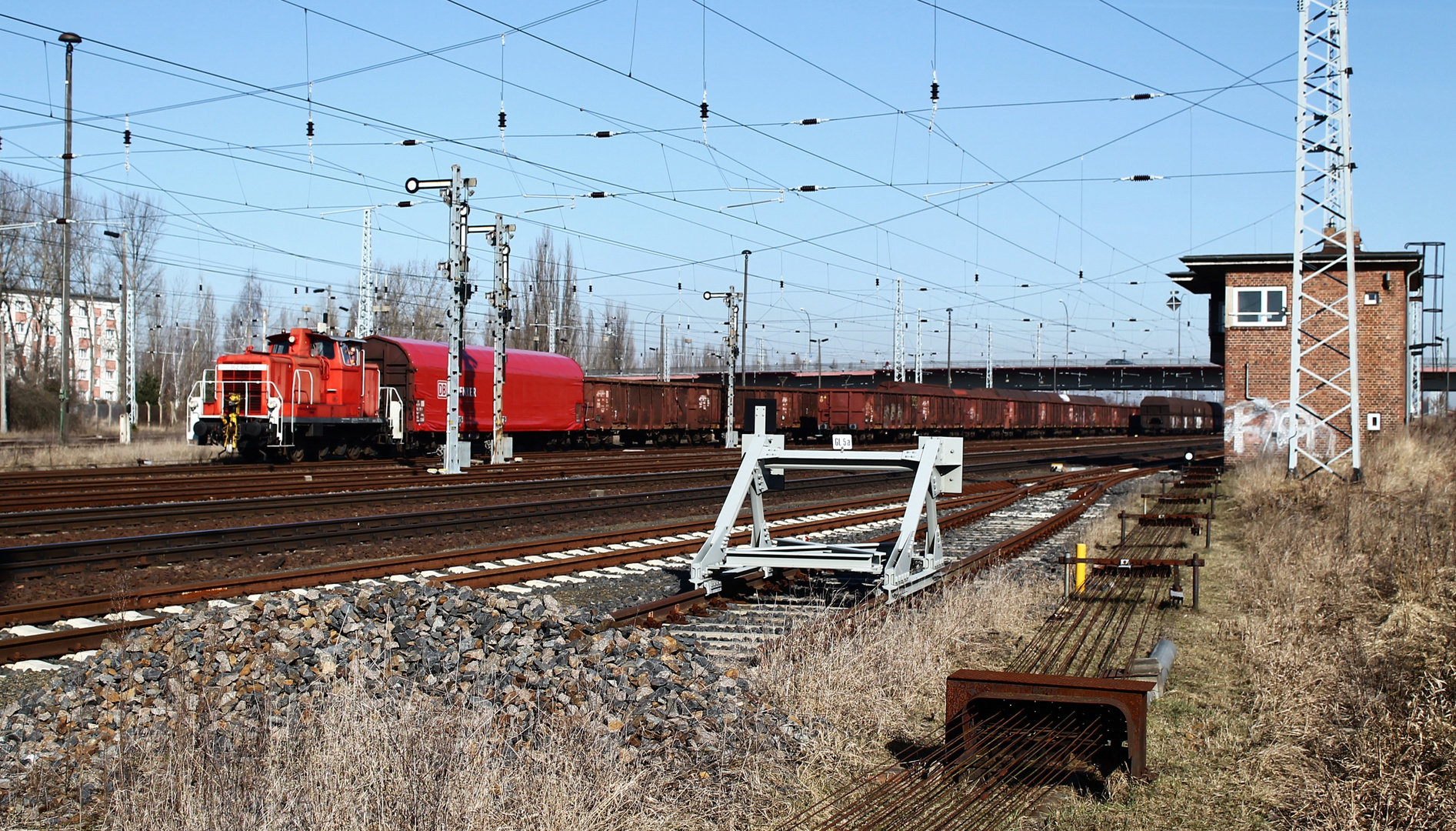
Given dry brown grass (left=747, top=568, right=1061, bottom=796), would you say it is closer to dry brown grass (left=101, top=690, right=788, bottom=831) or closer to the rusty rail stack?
the rusty rail stack

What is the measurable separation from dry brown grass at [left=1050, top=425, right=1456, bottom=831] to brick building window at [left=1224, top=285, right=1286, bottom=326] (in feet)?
49.9

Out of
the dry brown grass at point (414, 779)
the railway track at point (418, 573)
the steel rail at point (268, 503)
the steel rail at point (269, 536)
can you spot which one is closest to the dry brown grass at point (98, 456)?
the steel rail at point (268, 503)

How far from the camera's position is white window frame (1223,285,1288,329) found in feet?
87.5

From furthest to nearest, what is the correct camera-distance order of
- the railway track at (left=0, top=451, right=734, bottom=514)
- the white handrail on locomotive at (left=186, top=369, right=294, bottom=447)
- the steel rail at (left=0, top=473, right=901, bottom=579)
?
the white handrail on locomotive at (left=186, top=369, right=294, bottom=447)
the railway track at (left=0, top=451, right=734, bottom=514)
the steel rail at (left=0, top=473, right=901, bottom=579)

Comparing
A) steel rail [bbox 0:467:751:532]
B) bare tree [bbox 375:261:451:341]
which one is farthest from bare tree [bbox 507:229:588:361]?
steel rail [bbox 0:467:751:532]

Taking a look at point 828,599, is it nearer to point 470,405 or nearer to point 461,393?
point 461,393

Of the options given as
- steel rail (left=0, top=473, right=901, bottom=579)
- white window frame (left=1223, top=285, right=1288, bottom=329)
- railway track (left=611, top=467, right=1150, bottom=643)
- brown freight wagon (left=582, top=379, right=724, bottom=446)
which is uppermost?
white window frame (left=1223, top=285, right=1288, bottom=329)

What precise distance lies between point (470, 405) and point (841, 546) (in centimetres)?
2206

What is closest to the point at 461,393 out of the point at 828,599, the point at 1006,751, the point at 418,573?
the point at 418,573

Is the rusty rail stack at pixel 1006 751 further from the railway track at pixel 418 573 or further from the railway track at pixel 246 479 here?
the railway track at pixel 246 479

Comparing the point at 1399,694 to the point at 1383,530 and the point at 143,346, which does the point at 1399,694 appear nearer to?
the point at 1383,530

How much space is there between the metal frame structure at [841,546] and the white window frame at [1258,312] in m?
20.1

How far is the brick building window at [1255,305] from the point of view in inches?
1053

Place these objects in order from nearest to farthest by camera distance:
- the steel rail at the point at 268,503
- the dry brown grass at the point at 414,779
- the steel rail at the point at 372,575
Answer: the dry brown grass at the point at 414,779 → the steel rail at the point at 372,575 → the steel rail at the point at 268,503
